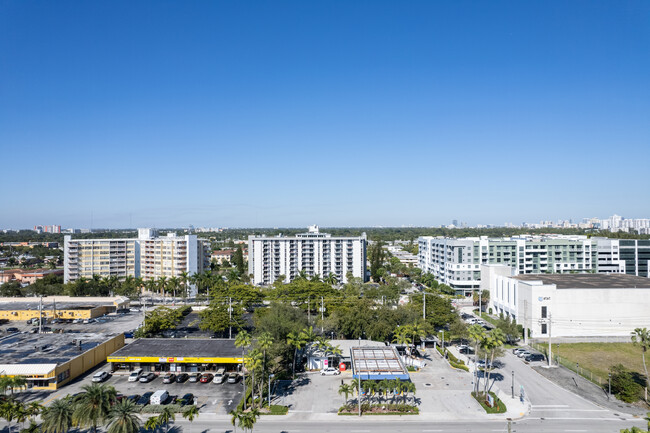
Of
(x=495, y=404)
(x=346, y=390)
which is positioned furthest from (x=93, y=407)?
(x=495, y=404)

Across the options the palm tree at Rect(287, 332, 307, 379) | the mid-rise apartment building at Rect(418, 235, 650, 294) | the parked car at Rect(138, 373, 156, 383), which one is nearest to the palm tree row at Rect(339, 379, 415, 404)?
the palm tree at Rect(287, 332, 307, 379)

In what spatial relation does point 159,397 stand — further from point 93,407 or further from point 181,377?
point 93,407

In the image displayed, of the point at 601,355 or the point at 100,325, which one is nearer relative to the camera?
the point at 601,355

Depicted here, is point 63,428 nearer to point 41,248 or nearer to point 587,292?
point 587,292

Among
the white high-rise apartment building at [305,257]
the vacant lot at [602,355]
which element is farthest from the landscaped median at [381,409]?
the white high-rise apartment building at [305,257]

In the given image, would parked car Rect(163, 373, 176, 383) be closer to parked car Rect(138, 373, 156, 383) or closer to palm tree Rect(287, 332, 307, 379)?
parked car Rect(138, 373, 156, 383)

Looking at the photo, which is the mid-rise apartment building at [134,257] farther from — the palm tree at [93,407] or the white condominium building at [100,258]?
the palm tree at [93,407]

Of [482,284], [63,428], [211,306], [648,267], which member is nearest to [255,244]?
[211,306]
